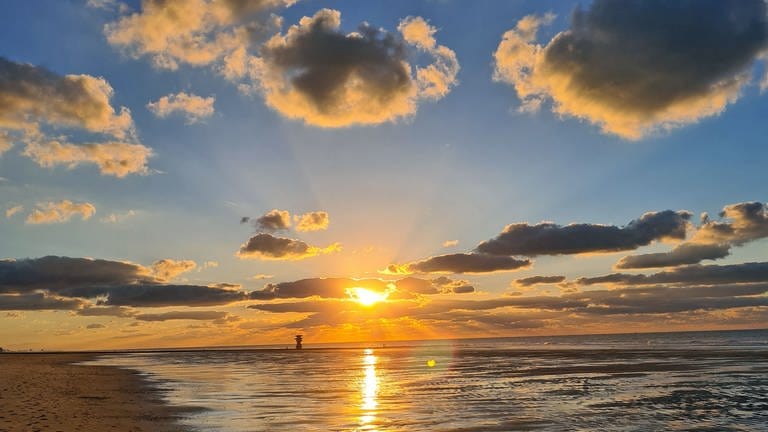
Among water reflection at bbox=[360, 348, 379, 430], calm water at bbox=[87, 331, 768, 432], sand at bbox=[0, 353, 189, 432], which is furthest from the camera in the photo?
water reflection at bbox=[360, 348, 379, 430]

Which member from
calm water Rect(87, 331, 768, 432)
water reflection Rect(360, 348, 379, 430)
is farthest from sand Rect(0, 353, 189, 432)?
water reflection Rect(360, 348, 379, 430)

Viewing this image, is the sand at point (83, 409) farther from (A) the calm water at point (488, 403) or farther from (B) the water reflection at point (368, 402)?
(B) the water reflection at point (368, 402)

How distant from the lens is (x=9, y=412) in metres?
24.7

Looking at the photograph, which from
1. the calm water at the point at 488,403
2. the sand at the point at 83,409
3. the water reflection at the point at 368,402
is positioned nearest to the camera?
the sand at the point at 83,409

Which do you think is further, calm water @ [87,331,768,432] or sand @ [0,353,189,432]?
calm water @ [87,331,768,432]

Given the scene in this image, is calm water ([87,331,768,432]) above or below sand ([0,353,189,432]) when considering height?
below

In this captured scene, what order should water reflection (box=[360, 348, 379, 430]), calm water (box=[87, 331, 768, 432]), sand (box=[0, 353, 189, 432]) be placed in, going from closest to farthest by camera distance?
sand (box=[0, 353, 189, 432])
calm water (box=[87, 331, 768, 432])
water reflection (box=[360, 348, 379, 430])

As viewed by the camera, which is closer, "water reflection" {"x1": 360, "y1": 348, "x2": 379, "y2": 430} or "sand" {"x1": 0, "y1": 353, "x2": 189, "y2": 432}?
"sand" {"x1": 0, "y1": 353, "x2": 189, "y2": 432}

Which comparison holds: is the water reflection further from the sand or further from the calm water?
the sand

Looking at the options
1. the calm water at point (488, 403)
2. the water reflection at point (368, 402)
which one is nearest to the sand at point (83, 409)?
the calm water at point (488, 403)

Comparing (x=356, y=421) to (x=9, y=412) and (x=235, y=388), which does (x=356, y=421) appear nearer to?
(x=9, y=412)

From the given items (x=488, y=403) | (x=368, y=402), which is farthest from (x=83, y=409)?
(x=488, y=403)


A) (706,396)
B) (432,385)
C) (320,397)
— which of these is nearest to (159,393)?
(320,397)

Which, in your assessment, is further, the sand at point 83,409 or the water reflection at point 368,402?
the water reflection at point 368,402
